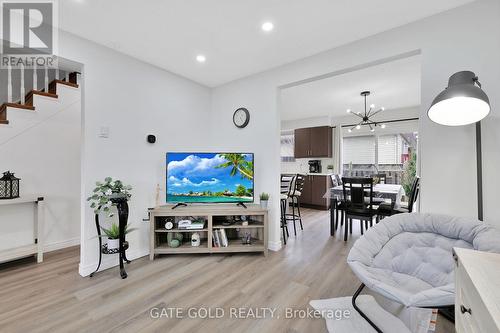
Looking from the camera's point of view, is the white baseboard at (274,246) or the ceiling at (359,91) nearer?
the white baseboard at (274,246)

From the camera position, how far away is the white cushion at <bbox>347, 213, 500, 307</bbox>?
1.36 metres

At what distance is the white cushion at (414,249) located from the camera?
136 centimetres

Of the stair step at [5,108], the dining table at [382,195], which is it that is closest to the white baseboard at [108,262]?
the stair step at [5,108]

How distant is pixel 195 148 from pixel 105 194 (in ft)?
4.83

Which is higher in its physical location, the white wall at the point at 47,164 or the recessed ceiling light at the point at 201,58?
the recessed ceiling light at the point at 201,58

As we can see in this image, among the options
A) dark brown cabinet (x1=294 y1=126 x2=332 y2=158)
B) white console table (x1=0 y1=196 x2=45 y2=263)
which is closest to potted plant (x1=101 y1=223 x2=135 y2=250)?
white console table (x1=0 y1=196 x2=45 y2=263)

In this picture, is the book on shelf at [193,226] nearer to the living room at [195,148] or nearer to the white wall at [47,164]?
the living room at [195,148]

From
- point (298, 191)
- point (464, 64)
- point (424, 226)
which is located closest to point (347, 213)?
point (298, 191)

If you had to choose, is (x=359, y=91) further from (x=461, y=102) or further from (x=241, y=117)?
(x=461, y=102)

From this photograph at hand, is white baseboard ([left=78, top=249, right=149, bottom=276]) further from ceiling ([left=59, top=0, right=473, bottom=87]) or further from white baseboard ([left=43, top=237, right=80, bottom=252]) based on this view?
ceiling ([left=59, top=0, right=473, bottom=87])

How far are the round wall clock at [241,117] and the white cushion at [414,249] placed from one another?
2193 millimetres

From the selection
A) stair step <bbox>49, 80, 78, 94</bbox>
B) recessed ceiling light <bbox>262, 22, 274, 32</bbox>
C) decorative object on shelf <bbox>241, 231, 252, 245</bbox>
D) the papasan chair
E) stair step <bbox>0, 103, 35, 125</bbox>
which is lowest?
decorative object on shelf <bbox>241, 231, 252, 245</bbox>

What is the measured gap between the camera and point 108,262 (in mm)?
2455

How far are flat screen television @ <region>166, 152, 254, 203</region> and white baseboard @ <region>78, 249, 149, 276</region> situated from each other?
2.38 feet
